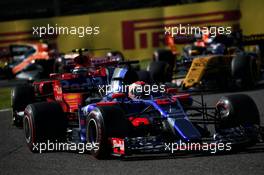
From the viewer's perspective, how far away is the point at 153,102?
10.1 meters

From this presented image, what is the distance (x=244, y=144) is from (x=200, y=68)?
799cm

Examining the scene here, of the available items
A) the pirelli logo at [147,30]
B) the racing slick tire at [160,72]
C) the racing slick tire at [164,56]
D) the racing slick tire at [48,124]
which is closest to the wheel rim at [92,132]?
the racing slick tire at [48,124]

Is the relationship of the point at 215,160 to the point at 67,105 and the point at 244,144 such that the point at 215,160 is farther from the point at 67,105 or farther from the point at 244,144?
the point at 67,105

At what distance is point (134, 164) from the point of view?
915cm

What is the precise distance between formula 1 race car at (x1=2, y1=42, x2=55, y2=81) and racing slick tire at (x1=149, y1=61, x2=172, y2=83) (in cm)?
726

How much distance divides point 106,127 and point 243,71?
28.8 feet

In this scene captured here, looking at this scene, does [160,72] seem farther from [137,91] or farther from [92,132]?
[92,132]

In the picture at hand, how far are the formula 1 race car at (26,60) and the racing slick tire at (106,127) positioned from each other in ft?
52.8

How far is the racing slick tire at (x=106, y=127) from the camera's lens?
9.43m

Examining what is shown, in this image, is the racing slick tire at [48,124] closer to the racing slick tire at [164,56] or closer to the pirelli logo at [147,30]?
the racing slick tire at [164,56]

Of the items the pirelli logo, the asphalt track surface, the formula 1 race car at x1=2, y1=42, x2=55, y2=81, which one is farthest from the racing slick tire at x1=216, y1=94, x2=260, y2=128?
the pirelli logo

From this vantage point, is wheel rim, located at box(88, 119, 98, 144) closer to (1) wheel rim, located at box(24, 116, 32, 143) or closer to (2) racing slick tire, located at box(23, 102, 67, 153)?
(2) racing slick tire, located at box(23, 102, 67, 153)

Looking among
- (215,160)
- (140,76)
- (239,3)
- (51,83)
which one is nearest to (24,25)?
(239,3)

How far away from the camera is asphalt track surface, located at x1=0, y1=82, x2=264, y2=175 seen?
8508 millimetres
